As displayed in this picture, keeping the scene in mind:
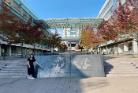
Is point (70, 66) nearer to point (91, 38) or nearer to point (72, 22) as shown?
point (91, 38)

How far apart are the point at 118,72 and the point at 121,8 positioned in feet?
52.9

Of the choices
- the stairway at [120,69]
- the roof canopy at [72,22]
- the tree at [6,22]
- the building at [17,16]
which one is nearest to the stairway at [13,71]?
the stairway at [120,69]

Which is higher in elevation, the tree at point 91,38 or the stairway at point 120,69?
the tree at point 91,38

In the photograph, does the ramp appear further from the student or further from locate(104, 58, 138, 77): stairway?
locate(104, 58, 138, 77): stairway

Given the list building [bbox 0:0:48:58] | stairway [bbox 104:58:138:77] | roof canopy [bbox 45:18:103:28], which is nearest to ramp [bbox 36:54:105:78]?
stairway [bbox 104:58:138:77]

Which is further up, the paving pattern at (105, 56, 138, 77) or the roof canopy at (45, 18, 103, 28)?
the roof canopy at (45, 18, 103, 28)

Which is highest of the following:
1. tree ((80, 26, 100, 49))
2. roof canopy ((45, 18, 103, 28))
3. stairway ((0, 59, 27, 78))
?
roof canopy ((45, 18, 103, 28))

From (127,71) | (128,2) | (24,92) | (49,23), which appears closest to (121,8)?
(128,2)

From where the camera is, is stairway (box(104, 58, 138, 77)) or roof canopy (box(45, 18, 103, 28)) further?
roof canopy (box(45, 18, 103, 28))

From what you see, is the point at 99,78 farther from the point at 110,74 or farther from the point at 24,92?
the point at 24,92

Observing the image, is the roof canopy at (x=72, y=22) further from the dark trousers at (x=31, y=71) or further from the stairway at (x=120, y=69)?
the dark trousers at (x=31, y=71)

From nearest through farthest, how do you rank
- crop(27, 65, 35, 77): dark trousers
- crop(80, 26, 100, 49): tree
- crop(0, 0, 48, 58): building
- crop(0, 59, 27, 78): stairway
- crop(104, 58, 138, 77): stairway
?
crop(27, 65, 35, 77): dark trousers, crop(104, 58, 138, 77): stairway, crop(0, 59, 27, 78): stairway, crop(0, 0, 48, 58): building, crop(80, 26, 100, 49): tree

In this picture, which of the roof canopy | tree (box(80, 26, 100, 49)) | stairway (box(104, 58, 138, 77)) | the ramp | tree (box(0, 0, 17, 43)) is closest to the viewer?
the ramp

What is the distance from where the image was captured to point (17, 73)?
20250mm
